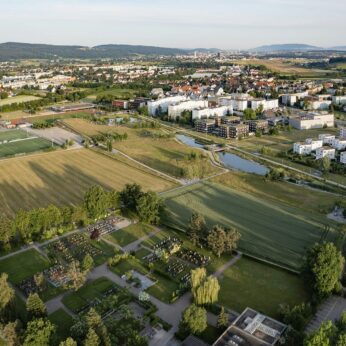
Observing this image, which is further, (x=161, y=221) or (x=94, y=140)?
(x=94, y=140)

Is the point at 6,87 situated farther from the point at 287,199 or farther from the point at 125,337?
the point at 125,337

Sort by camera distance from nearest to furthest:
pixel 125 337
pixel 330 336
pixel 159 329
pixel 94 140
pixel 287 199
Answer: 1. pixel 330 336
2. pixel 125 337
3. pixel 159 329
4. pixel 287 199
5. pixel 94 140

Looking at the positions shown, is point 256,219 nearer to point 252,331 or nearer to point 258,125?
point 252,331

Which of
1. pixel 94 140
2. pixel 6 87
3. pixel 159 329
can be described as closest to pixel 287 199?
pixel 159 329

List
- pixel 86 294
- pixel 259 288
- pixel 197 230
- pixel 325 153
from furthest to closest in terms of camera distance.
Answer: pixel 325 153 < pixel 197 230 < pixel 259 288 < pixel 86 294

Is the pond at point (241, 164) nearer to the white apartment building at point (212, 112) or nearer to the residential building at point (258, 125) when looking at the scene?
the residential building at point (258, 125)

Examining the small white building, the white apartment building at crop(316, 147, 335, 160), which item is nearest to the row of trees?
the white apartment building at crop(316, 147, 335, 160)

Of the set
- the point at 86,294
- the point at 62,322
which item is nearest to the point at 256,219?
the point at 86,294
